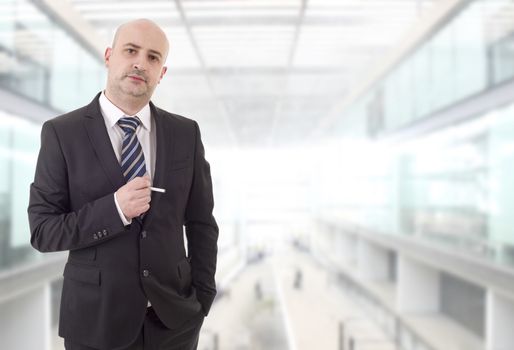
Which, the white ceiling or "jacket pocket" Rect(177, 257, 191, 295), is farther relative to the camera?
the white ceiling

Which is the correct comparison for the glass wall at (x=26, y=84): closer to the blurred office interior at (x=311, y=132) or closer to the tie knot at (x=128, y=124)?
the blurred office interior at (x=311, y=132)

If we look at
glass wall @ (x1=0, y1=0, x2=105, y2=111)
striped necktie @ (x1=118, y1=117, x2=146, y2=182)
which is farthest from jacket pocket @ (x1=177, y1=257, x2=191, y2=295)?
glass wall @ (x1=0, y1=0, x2=105, y2=111)

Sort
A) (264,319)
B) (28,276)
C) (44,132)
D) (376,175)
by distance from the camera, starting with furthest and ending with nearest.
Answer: (376,175) < (264,319) < (28,276) < (44,132)

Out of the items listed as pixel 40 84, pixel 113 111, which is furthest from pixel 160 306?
pixel 40 84

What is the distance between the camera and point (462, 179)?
→ 711cm

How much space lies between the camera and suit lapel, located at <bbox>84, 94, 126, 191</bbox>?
4.49 ft

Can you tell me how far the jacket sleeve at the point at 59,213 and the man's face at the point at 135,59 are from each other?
0.23 meters

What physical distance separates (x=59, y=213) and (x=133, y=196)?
214mm

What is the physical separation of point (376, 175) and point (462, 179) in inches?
205

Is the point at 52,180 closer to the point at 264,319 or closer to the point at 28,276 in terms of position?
the point at 28,276

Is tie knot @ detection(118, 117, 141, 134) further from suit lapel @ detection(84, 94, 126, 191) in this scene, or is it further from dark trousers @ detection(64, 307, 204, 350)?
dark trousers @ detection(64, 307, 204, 350)

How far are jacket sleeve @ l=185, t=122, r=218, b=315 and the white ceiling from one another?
1264mm

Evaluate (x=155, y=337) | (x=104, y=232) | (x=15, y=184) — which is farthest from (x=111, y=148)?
(x=15, y=184)

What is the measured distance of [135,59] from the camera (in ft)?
4.64
